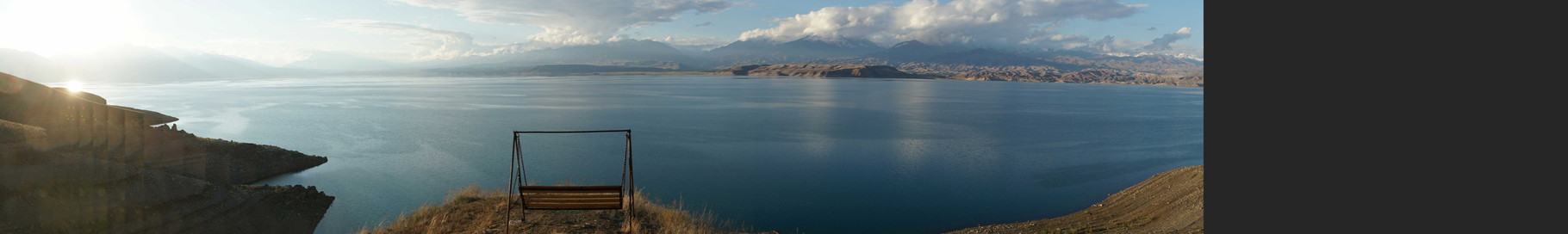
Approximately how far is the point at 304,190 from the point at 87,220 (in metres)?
5.00

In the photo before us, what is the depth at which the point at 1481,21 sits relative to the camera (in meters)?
1.79

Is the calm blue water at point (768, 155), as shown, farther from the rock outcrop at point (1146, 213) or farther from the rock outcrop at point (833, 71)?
the rock outcrop at point (833, 71)

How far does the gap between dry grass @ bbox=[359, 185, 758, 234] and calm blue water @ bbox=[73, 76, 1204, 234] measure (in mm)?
4088

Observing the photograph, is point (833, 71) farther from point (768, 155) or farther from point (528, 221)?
point (528, 221)

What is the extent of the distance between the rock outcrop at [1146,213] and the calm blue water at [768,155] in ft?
5.18

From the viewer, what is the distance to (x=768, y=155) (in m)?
25.8

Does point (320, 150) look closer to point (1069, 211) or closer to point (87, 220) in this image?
point (87, 220)

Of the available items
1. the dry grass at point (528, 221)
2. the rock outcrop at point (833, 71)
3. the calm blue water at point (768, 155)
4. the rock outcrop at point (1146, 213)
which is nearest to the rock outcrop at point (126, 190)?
the calm blue water at point (768, 155)

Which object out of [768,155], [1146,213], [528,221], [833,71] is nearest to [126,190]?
[528,221]

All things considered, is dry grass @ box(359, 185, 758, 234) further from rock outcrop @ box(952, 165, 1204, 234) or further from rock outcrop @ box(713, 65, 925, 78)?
rock outcrop @ box(713, 65, 925, 78)

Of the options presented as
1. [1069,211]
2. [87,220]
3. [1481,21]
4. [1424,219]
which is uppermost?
[1481,21]

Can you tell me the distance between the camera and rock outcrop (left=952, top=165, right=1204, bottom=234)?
33.6ft

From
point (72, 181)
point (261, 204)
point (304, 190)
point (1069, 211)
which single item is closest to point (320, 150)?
point (304, 190)

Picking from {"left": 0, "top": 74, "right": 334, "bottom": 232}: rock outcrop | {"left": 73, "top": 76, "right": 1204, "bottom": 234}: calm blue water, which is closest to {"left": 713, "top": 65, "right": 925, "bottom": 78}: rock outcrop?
{"left": 73, "top": 76, "right": 1204, "bottom": 234}: calm blue water
